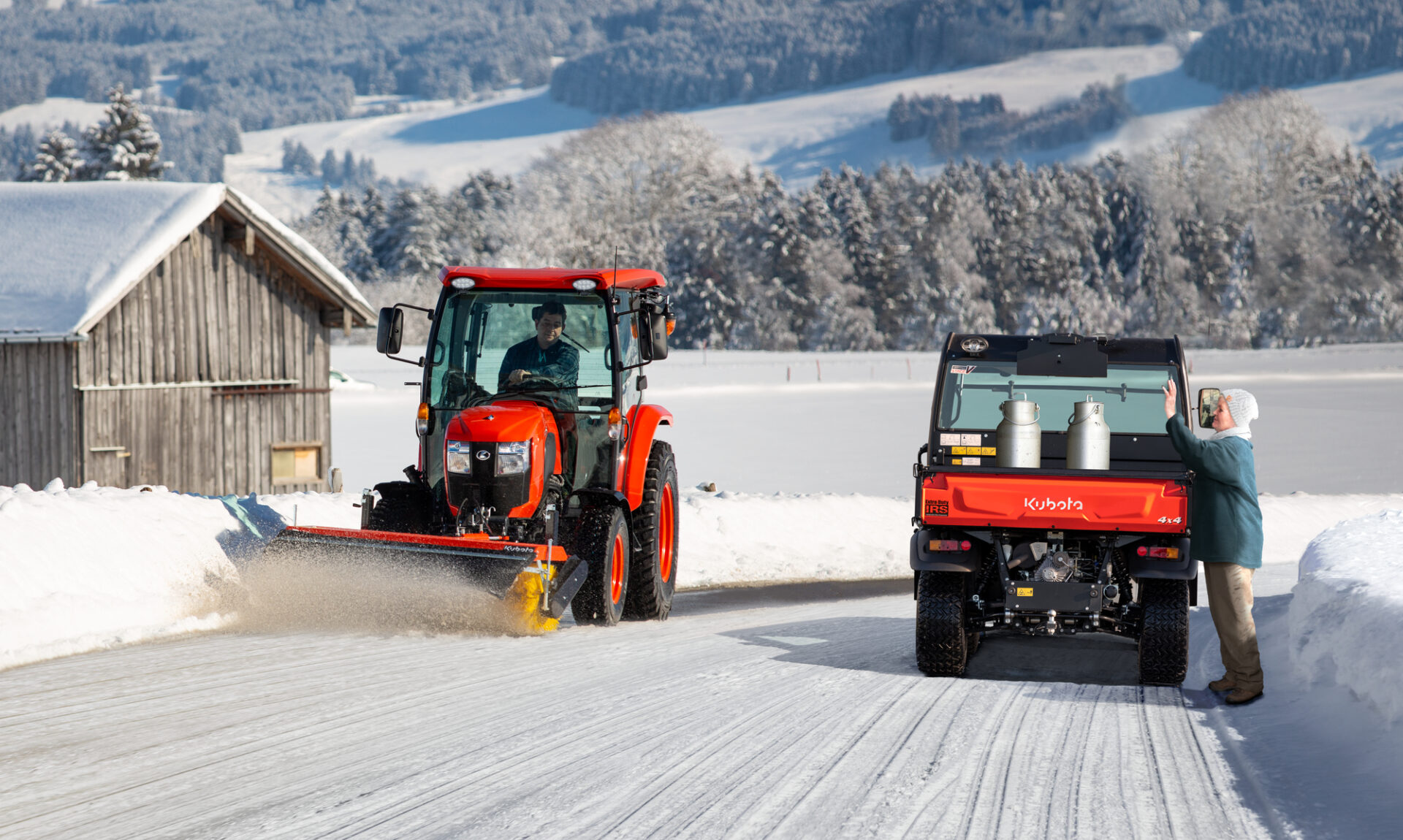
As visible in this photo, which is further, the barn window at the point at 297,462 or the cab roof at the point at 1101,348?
the barn window at the point at 297,462

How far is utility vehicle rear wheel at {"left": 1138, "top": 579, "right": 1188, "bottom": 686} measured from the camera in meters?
7.68

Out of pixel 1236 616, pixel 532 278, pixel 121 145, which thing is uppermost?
pixel 121 145

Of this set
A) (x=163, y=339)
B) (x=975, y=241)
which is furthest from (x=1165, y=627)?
(x=975, y=241)

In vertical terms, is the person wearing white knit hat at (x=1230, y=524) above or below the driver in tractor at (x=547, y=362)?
below

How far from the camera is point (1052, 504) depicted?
24.7 ft

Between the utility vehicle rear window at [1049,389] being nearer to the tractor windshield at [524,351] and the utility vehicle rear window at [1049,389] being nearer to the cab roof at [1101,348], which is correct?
the cab roof at [1101,348]

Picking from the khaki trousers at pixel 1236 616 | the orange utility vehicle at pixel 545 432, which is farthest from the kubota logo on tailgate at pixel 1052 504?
the orange utility vehicle at pixel 545 432

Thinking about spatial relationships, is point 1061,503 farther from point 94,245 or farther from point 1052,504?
point 94,245

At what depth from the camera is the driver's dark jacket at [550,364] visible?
10.1 meters

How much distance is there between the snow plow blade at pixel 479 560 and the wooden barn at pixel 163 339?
9551mm

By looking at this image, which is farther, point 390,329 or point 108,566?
point 108,566

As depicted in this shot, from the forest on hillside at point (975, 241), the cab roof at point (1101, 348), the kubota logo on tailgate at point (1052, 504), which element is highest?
the forest on hillside at point (975, 241)

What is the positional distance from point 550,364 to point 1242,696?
530cm

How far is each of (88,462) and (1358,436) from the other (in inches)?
1144
